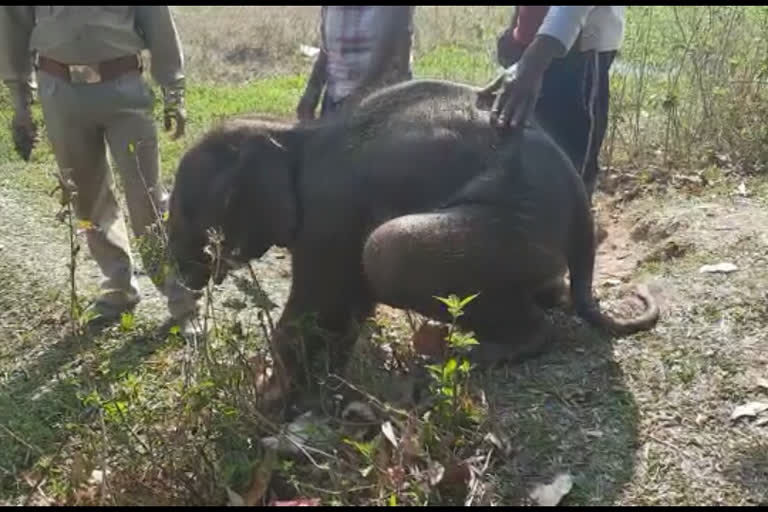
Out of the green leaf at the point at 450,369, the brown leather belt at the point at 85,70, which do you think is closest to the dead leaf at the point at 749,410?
the green leaf at the point at 450,369

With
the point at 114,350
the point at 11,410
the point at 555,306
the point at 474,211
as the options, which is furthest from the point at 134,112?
the point at 555,306

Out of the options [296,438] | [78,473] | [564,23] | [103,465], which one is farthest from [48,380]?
[564,23]

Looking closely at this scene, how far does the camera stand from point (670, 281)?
461 centimetres

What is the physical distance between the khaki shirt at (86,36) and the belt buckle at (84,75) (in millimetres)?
32

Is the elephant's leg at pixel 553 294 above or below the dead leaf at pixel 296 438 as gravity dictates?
above

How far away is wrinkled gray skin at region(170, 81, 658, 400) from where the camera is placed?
3771mm

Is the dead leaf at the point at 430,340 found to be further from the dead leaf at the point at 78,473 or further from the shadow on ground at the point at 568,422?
the dead leaf at the point at 78,473

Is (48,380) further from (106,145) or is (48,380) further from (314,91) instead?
(314,91)

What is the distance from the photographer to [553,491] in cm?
321

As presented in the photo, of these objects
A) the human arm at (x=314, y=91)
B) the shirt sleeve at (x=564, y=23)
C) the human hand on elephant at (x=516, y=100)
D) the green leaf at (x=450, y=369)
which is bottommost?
the green leaf at (x=450, y=369)

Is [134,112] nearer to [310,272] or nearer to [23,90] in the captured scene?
[23,90]

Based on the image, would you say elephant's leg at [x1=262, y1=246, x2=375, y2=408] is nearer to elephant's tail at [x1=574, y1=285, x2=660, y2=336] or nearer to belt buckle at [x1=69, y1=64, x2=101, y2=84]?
elephant's tail at [x1=574, y1=285, x2=660, y2=336]

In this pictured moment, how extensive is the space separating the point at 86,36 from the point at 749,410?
307 centimetres

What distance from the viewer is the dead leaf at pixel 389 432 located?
324cm
